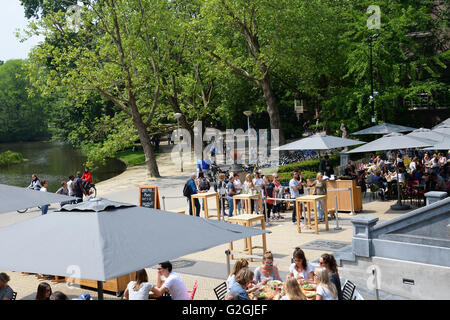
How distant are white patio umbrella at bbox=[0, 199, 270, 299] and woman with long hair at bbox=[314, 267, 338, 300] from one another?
136 centimetres

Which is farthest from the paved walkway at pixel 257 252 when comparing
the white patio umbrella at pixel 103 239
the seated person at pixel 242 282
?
the seated person at pixel 242 282

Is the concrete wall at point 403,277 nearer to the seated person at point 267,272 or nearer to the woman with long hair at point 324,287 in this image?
the seated person at point 267,272

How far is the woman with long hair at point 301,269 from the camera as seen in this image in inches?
327

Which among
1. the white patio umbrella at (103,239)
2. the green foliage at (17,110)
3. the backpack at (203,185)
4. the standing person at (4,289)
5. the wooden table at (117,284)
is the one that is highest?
the green foliage at (17,110)

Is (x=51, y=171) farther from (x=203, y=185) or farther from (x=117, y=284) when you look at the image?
(x=117, y=284)

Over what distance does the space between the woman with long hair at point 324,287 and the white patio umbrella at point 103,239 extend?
1364 millimetres

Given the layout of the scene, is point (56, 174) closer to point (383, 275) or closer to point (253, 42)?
point (253, 42)

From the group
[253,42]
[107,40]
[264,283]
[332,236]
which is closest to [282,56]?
[253,42]

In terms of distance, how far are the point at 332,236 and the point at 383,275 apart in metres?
3.96

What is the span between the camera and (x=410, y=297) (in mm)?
10031

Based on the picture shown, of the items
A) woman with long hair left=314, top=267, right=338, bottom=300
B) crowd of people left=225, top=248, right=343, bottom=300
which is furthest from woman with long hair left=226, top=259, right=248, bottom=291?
woman with long hair left=314, top=267, right=338, bottom=300

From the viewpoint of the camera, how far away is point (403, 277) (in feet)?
33.3

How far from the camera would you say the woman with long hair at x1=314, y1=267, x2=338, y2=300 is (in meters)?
6.82

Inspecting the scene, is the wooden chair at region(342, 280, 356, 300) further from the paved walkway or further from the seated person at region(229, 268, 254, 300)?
the seated person at region(229, 268, 254, 300)
